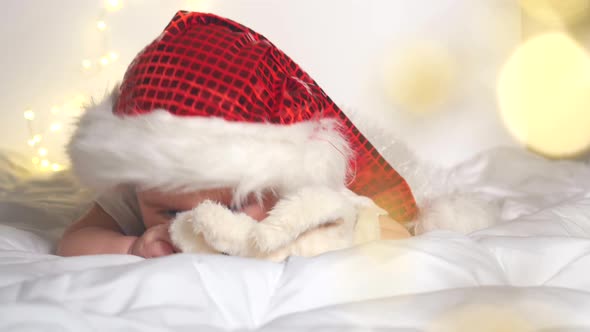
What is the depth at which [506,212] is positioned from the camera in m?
1.27

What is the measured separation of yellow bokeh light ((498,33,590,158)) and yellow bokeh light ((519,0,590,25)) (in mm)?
53

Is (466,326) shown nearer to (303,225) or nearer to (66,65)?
(303,225)

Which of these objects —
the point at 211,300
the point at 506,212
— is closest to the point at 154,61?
the point at 211,300

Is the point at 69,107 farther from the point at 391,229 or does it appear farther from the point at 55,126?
the point at 391,229

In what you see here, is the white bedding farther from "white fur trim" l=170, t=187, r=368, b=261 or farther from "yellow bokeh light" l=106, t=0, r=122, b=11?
"yellow bokeh light" l=106, t=0, r=122, b=11

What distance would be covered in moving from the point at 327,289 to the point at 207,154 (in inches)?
11.6

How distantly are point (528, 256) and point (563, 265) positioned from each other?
0.13 feet

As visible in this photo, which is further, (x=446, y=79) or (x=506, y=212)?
(x=446, y=79)

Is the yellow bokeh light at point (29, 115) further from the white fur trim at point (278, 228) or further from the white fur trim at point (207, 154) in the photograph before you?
the white fur trim at point (278, 228)

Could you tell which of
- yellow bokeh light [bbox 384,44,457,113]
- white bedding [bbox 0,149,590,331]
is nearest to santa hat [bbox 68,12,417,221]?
white bedding [bbox 0,149,590,331]

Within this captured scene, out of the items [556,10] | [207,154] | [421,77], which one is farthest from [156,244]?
[556,10]

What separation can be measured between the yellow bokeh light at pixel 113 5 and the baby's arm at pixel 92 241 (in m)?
1.02

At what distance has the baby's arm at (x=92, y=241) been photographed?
0.98 metres

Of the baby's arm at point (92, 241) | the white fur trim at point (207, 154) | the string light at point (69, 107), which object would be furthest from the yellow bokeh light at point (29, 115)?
the white fur trim at point (207, 154)
